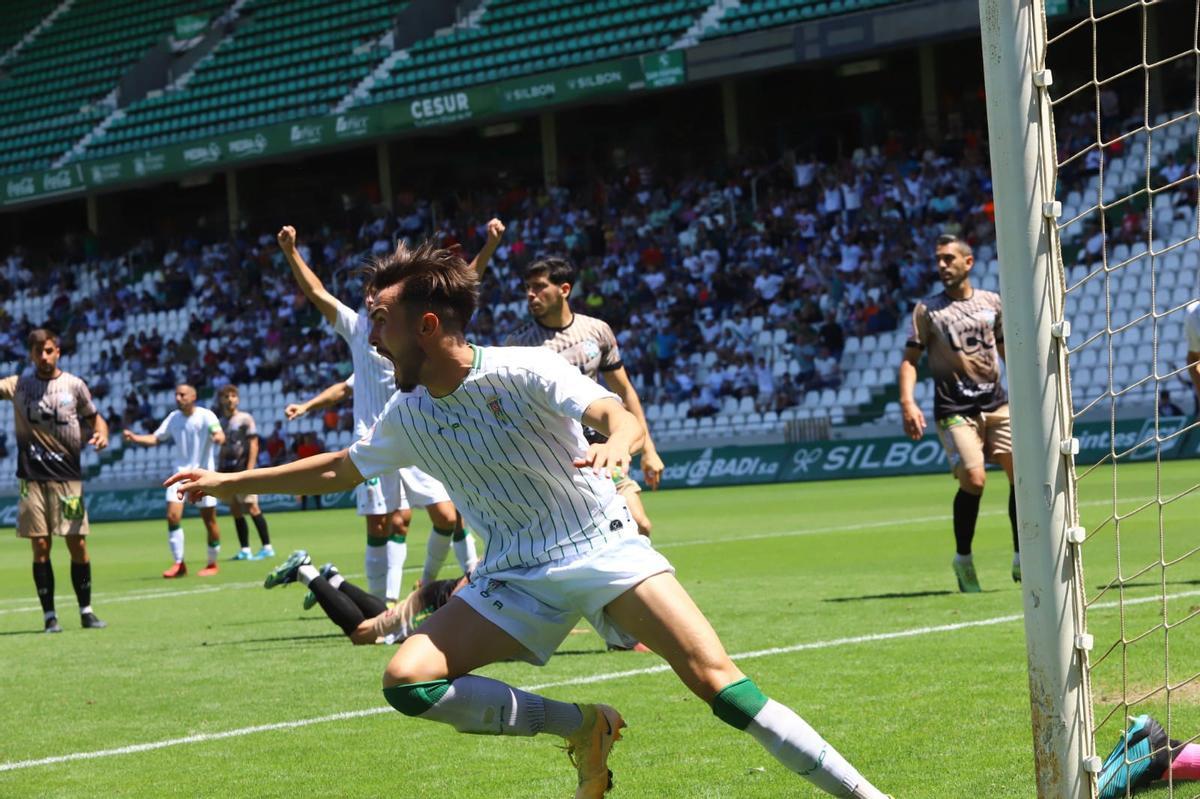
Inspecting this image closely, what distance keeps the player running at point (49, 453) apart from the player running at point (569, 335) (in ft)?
14.7

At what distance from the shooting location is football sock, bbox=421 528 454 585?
1144cm

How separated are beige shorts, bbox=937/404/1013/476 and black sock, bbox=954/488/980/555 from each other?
204 millimetres

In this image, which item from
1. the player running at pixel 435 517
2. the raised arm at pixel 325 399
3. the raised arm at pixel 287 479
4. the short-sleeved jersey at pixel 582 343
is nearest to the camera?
the raised arm at pixel 287 479

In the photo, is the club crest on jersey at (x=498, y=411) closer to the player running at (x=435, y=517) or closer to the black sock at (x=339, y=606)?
the black sock at (x=339, y=606)

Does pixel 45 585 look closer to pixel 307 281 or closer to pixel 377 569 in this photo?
pixel 377 569

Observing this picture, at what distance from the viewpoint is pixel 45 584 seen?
13.0 meters

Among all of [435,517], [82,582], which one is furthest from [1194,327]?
[82,582]

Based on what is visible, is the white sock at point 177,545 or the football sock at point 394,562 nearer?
the football sock at point 394,562

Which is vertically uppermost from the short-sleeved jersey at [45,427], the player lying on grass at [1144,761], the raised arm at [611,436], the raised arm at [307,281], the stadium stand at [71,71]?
the stadium stand at [71,71]

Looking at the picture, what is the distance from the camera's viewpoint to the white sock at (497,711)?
507 cm

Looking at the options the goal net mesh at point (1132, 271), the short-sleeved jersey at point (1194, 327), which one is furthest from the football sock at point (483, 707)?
the goal net mesh at point (1132, 271)

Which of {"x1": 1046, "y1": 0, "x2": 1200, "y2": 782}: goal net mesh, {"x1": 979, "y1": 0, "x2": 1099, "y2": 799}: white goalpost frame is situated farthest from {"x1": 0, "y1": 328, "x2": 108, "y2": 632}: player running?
{"x1": 979, "y1": 0, "x2": 1099, "y2": 799}: white goalpost frame

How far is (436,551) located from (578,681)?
131 inches

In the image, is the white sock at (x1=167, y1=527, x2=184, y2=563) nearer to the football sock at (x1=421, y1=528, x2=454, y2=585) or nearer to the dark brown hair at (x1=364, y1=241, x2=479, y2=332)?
the football sock at (x1=421, y1=528, x2=454, y2=585)
